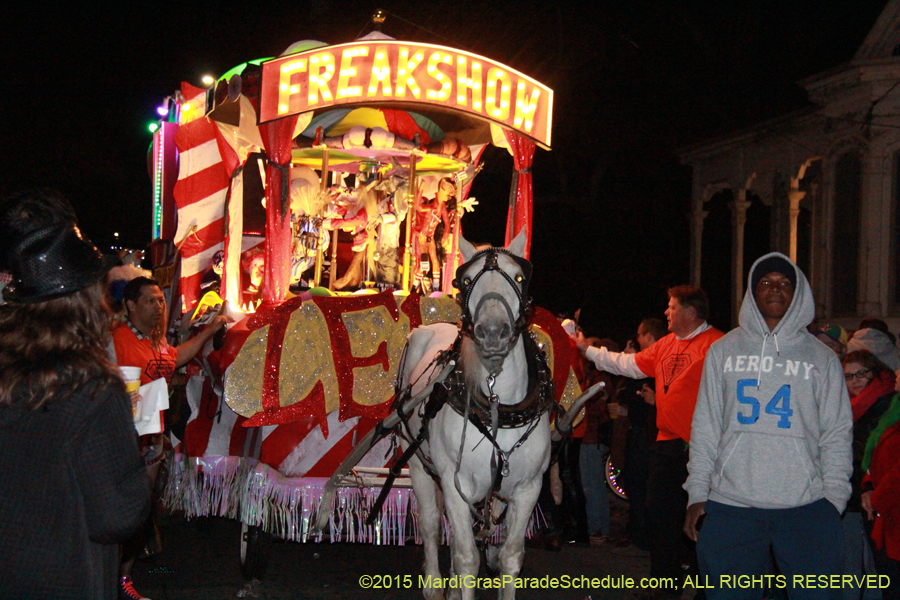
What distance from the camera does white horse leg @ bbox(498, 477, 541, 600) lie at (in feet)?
14.4

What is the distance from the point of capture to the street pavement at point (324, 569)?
5773mm

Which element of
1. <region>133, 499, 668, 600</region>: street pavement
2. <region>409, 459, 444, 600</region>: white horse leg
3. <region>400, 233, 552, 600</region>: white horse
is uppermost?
<region>400, 233, 552, 600</region>: white horse

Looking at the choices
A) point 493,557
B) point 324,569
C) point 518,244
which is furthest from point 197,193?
point 493,557

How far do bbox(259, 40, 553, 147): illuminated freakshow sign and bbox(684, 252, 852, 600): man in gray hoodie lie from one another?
11.7 feet

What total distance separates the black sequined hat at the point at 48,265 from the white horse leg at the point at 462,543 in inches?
100

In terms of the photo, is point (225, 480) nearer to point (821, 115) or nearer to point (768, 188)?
point (821, 115)

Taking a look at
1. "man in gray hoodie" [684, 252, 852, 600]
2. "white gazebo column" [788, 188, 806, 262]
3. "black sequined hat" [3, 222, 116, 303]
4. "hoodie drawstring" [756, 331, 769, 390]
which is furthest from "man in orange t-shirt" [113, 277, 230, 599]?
"white gazebo column" [788, 188, 806, 262]

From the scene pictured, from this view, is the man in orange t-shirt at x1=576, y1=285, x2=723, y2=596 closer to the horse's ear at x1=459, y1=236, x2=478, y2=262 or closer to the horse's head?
the horse's head

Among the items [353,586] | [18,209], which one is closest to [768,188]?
[353,586]

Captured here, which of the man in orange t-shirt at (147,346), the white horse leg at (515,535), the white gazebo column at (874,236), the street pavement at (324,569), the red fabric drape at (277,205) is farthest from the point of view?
the white gazebo column at (874,236)

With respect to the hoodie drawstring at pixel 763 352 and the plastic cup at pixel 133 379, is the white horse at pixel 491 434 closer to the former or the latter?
the hoodie drawstring at pixel 763 352

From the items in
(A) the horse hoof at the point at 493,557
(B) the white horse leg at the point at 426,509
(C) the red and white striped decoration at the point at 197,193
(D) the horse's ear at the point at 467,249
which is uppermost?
(C) the red and white striped decoration at the point at 197,193

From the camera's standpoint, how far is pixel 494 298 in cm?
394

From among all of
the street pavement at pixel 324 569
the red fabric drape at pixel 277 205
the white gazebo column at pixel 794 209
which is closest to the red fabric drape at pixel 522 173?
the red fabric drape at pixel 277 205
